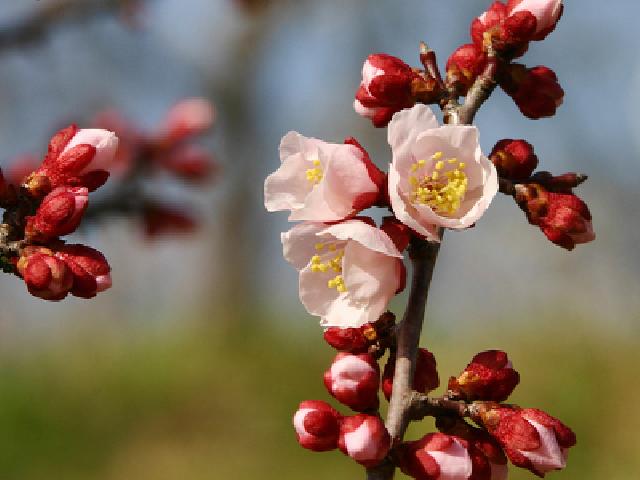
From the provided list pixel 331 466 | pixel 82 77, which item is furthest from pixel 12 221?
pixel 331 466

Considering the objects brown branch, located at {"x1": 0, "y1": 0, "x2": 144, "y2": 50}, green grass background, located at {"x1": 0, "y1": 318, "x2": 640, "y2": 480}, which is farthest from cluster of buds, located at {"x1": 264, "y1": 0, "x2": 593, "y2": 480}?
green grass background, located at {"x1": 0, "y1": 318, "x2": 640, "y2": 480}

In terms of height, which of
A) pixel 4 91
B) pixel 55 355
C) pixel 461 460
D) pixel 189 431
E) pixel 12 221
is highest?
pixel 4 91

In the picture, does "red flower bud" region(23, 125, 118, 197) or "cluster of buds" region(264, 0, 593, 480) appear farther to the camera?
"red flower bud" region(23, 125, 118, 197)

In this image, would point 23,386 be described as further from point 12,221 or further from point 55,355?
point 12,221

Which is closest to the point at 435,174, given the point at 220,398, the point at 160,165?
the point at 160,165

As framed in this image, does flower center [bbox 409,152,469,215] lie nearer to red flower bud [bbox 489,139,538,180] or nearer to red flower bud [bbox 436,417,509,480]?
red flower bud [bbox 489,139,538,180]

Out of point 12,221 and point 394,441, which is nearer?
point 394,441

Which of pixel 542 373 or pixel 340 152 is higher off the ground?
pixel 340 152
